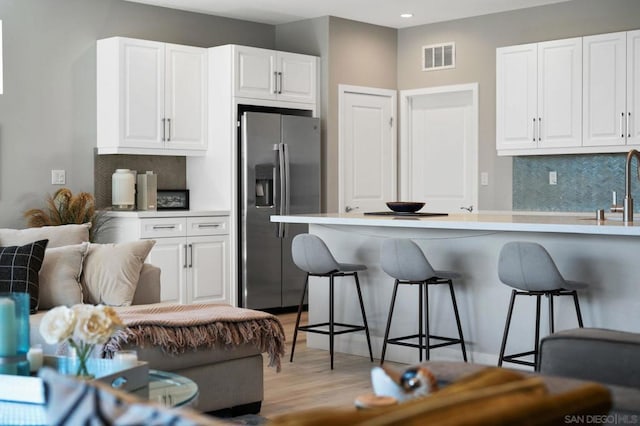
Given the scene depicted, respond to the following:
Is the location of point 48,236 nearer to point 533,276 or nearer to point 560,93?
point 533,276

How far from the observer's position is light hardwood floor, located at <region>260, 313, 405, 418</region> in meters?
4.36

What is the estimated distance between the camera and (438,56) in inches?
316

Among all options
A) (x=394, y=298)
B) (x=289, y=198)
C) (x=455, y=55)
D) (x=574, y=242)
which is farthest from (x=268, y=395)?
(x=455, y=55)

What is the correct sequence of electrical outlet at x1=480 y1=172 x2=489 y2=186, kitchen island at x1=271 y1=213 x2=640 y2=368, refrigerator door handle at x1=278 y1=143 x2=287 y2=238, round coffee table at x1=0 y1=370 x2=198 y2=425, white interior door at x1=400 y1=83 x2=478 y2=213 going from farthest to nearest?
white interior door at x1=400 y1=83 x2=478 y2=213 < electrical outlet at x1=480 y1=172 x2=489 y2=186 < refrigerator door handle at x1=278 y1=143 x2=287 y2=238 < kitchen island at x1=271 y1=213 x2=640 y2=368 < round coffee table at x1=0 y1=370 x2=198 y2=425

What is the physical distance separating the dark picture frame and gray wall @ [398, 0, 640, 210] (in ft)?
7.92

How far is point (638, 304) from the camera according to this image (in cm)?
442

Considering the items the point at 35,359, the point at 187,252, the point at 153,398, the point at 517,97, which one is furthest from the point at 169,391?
the point at 517,97

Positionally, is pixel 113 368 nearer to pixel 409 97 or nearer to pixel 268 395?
pixel 268 395

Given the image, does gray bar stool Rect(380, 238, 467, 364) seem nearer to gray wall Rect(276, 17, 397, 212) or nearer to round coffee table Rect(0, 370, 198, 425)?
round coffee table Rect(0, 370, 198, 425)

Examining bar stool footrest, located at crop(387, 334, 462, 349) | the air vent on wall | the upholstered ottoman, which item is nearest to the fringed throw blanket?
the upholstered ottoman

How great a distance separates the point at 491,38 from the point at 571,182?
148cm

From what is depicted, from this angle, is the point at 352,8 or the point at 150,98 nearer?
the point at 150,98

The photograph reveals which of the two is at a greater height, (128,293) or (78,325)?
(78,325)

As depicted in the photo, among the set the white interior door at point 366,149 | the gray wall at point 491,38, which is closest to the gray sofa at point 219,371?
the white interior door at point 366,149
